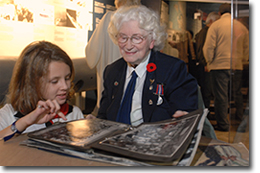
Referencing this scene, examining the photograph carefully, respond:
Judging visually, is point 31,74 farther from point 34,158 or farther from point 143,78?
point 34,158

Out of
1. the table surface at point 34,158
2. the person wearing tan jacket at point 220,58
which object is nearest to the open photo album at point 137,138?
the table surface at point 34,158

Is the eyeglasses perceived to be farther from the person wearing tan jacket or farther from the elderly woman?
the person wearing tan jacket

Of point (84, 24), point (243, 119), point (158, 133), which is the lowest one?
point (243, 119)

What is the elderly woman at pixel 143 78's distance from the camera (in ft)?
3.83

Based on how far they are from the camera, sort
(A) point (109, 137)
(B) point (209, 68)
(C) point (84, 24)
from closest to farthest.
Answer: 1. (A) point (109, 137)
2. (C) point (84, 24)
3. (B) point (209, 68)

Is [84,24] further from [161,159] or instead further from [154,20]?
[161,159]

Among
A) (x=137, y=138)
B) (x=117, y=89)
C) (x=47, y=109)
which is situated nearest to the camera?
(x=137, y=138)

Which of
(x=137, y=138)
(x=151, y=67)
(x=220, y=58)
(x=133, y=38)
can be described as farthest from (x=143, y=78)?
(x=220, y=58)

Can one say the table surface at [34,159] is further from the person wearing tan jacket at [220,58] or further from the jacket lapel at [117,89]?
the person wearing tan jacket at [220,58]

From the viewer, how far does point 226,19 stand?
2598 mm

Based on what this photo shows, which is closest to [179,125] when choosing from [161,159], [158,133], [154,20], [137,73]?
[158,133]

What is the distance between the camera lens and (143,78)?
1240mm

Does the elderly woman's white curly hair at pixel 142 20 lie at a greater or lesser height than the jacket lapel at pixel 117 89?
greater

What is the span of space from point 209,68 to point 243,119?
1.51 m
